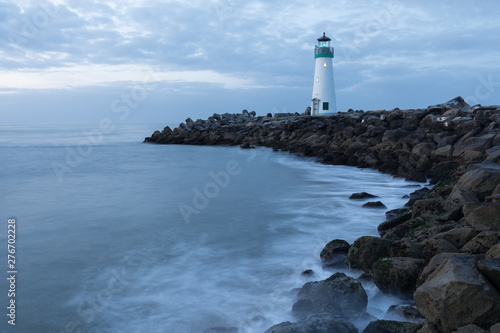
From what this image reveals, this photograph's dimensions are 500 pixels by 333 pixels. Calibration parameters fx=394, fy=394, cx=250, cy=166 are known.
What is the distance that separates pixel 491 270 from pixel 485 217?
1697mm

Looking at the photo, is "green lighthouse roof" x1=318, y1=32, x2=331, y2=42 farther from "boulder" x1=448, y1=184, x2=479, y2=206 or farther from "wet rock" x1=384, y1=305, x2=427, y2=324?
"wet rock" x1=384, y1=305, x2=427, y2=324

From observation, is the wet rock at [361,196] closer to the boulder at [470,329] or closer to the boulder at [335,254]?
the boulder at [335,254]

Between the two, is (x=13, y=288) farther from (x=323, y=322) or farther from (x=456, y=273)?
(x=456, y=273)

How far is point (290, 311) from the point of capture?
12.3ft

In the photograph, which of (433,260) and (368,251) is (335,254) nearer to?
(368,251)

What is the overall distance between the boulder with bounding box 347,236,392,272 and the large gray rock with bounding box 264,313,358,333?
1.33 m

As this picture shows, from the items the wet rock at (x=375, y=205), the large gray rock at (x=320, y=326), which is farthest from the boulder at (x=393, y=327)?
the wet rock at (x=375, y=205)

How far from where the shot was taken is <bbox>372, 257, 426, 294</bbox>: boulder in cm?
364

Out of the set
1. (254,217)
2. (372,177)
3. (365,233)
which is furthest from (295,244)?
(372,177)

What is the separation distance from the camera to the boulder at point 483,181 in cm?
557

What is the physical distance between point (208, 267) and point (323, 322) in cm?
242

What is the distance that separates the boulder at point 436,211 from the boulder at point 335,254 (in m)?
1.10

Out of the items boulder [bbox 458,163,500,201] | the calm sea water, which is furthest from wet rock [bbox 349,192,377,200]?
boulder [bbox 458,163,500,201]

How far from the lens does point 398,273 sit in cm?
366
